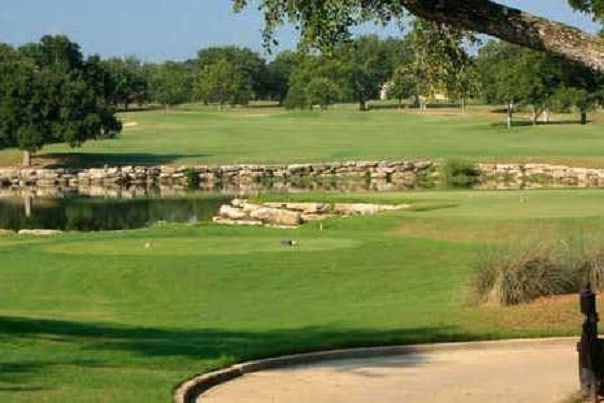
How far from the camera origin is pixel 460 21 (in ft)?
35.3

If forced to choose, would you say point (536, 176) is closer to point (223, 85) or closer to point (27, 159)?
point (27, 159)

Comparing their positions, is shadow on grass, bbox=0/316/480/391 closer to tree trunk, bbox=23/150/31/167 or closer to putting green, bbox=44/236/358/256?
putting green, bbox=44/236/358/256

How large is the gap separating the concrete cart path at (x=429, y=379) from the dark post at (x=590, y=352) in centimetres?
56

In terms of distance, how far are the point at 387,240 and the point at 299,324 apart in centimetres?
1144

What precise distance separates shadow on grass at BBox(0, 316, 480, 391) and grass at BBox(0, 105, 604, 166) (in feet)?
183

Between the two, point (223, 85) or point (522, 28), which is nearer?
point (522, 28)

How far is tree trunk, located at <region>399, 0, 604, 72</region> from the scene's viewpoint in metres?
10.4

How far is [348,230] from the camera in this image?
112 feet

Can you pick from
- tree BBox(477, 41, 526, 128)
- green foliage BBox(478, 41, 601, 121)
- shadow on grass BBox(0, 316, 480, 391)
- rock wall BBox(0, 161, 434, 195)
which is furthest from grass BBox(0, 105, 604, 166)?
shadow on grass BBox(0, 316, 480, 391)

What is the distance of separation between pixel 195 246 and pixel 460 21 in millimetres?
18802

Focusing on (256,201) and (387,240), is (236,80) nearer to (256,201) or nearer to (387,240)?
(256,201)

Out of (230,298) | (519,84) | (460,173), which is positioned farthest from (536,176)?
(230,298)

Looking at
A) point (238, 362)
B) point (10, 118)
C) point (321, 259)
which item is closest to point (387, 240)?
point (321, 259)

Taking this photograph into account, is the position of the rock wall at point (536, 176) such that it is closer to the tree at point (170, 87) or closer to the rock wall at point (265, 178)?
the rock wall at point (265, 178)
